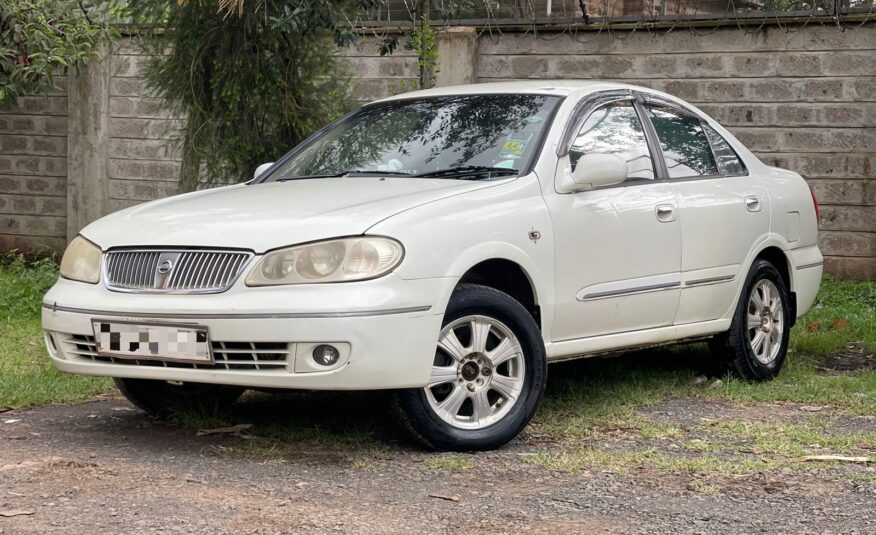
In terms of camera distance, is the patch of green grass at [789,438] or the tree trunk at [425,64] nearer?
the patch of green grass at [789,438]

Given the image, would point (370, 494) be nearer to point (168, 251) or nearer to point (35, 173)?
point (168, 251)

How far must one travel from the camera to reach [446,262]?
5.04m

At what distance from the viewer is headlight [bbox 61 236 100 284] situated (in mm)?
5312

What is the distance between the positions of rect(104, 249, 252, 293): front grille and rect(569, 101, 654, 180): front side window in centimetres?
189

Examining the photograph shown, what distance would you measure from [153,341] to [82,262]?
0.65 m

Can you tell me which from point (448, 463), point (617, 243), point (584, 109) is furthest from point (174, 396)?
point (584, 109)

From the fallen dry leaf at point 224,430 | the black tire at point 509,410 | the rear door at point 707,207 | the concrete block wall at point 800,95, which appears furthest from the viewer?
the concrete block wall at point 800,95

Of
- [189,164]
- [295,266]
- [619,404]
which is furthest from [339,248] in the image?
[189,164]

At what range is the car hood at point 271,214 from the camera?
4922 millimetres

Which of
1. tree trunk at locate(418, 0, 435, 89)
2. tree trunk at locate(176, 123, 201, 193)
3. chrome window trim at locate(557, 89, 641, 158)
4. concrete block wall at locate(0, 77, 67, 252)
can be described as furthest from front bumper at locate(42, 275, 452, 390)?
concrete block wall at locate(0, 77, 67, 252)

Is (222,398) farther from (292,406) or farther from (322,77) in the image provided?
(322,77)

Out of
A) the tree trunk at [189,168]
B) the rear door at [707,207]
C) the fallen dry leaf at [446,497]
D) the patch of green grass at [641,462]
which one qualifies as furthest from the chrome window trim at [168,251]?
the tree trunk at [189,168]

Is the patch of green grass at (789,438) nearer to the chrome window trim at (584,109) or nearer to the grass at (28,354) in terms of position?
the chrome window trim at (584,109)

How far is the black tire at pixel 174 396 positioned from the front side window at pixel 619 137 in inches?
78.7
